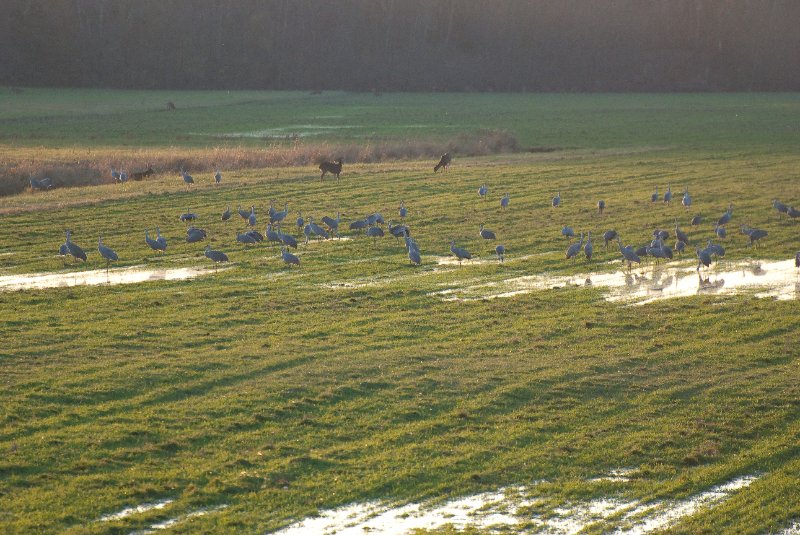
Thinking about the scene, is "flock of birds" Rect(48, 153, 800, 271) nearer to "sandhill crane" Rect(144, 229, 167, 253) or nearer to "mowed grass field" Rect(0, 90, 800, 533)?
"sandhill crane" Rect(144, 229, 167, 253)

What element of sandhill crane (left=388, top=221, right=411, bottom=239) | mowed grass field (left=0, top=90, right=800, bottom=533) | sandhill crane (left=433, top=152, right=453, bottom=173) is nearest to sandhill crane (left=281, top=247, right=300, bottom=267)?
mowed grass field (left=0, top=90, right=800, bottom=533)

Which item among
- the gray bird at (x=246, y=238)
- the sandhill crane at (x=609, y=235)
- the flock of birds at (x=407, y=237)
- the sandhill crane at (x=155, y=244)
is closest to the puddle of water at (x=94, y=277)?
the flock of birds at (x=407, y=237)

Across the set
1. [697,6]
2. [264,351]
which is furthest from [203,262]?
[697,6]

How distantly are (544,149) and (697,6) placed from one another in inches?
4151

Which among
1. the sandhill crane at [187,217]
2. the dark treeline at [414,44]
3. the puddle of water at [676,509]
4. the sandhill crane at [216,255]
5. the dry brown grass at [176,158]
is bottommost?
the puddle of water at [676,509]

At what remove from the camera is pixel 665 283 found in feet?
76.5

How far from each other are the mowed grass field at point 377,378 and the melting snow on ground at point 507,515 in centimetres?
16

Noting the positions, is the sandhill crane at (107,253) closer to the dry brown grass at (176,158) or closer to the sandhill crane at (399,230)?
the sandhill crane at (399,230)

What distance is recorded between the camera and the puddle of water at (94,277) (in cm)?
2319

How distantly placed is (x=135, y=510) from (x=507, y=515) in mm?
3892

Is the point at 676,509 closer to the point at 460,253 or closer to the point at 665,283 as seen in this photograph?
the point at 665,283

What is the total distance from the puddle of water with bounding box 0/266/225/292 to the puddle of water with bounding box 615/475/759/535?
14.4 meters

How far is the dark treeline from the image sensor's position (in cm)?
13525

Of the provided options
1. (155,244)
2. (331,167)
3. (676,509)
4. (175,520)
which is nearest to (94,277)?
(155,244)
